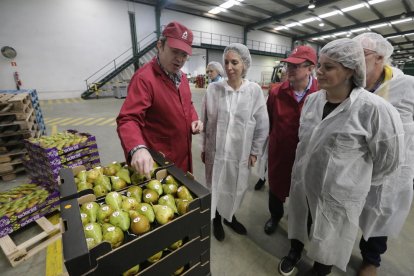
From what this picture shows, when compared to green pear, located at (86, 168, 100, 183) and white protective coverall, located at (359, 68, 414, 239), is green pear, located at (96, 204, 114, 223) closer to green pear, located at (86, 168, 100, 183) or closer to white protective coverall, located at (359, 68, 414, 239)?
green pear, located at (86, 168, 100, 183)

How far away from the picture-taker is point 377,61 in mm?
1574

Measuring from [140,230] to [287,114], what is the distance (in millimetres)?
1689

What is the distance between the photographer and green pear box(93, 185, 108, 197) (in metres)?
0.94

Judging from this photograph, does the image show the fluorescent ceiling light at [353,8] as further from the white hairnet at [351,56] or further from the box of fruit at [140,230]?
the box of fruit at [140,230]

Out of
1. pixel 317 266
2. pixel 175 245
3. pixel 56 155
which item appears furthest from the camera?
pixel 56 155

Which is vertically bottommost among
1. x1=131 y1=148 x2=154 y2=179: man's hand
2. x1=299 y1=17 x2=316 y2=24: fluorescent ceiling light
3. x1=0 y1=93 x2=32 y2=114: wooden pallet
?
x1=131 y1=148 x2=154 y2=179: man's hand

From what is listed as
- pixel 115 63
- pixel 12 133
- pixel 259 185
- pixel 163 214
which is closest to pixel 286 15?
pixel 115 63

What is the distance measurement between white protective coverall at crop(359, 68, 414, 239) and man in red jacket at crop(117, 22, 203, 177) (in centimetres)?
152

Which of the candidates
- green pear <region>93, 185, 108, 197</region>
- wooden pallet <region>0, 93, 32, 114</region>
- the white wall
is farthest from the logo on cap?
the white wall

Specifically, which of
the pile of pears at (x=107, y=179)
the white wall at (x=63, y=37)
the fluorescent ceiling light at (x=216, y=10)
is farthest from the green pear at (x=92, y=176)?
the fluorescent ceiling light at (x=216, y=10)

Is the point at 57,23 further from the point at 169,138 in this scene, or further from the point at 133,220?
the point at 133,220

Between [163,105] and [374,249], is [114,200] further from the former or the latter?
[374,249]

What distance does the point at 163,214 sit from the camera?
31.1 inches

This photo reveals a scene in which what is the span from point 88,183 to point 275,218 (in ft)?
6.74
